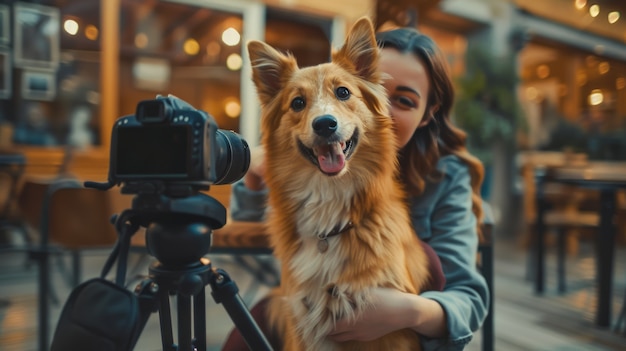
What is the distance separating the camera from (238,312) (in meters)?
0.84

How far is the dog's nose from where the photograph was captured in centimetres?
79

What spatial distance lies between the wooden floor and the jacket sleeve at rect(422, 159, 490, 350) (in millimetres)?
928

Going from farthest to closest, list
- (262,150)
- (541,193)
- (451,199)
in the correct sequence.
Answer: (541,193) < (451,199) < (262,150)

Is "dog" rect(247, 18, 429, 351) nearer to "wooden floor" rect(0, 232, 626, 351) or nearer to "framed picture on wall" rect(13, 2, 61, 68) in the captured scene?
"wooden floor" rect(0, 232, 626, 351)

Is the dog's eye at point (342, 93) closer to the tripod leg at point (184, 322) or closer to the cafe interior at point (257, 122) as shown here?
the cafe interior at point (257, 122)

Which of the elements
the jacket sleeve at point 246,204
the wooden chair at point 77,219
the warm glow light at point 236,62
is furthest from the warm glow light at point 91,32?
the jacket sleeve at point 246,204

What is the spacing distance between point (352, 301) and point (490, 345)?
0.81m

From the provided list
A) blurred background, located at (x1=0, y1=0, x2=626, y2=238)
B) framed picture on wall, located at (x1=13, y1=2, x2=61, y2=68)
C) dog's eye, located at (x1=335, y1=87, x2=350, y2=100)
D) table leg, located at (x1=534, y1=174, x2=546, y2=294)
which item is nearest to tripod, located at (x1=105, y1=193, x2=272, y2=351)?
dog's eye, located at (x1=335, y1=87, x2=350, y2=100)

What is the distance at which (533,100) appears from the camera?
6.14 meters

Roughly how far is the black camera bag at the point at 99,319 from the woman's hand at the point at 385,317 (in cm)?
42

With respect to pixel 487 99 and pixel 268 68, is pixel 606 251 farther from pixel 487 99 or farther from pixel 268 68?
pixel 268 68

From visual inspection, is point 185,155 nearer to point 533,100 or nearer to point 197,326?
point 197,326

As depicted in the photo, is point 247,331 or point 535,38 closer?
point 247,331

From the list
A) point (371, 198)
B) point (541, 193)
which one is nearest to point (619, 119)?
point (541, 193)
